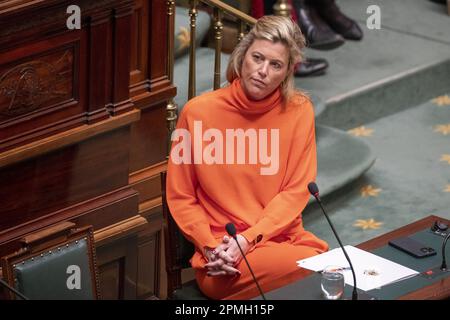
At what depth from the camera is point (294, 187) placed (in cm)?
511

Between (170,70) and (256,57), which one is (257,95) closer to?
(256,57)

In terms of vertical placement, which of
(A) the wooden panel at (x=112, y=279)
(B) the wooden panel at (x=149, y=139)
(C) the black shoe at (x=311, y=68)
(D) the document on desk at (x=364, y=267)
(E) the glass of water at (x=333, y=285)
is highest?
(E) the glass of water at (x=333, y=285)

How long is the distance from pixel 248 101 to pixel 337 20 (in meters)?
3.37

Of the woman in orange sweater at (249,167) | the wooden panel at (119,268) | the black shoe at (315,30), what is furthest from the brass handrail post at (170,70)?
the black shoe at (315,30)

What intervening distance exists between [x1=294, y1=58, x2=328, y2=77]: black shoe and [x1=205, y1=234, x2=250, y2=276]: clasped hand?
297cm

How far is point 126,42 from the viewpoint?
5.38 metres

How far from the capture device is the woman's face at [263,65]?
4957 millimetres

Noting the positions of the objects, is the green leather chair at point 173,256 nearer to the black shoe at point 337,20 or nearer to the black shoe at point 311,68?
the black shoe at point 311,68

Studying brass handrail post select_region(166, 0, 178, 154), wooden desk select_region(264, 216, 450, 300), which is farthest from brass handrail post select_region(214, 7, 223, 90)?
wooden desk select_region(264, 216, 450, 300)

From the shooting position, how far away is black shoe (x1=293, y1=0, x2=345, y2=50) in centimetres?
803

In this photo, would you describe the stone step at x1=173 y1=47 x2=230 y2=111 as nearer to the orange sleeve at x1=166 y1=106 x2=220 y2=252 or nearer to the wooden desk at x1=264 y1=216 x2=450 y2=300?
the orange sleeve at x1=166 y1=106 x2=220 y2=252

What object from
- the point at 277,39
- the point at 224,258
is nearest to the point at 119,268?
the point at 224,258

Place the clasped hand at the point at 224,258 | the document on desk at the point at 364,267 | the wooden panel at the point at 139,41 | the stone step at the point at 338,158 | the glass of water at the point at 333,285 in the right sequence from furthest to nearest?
the stone step at the point at 338,158 < the wooden panel at the point at 139,41 < the clasped hand at the point at 224,258 < the document on desk at the point at 364,267 < the glass of water at the point at 333,285
